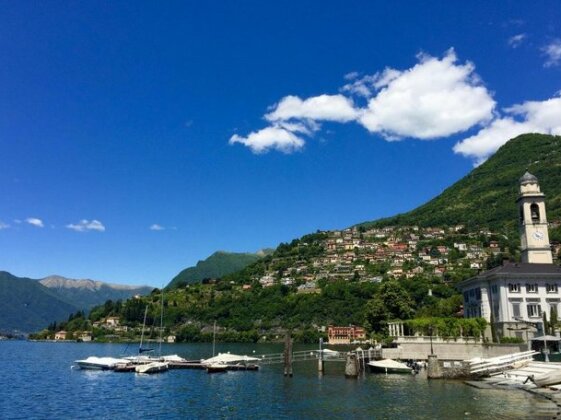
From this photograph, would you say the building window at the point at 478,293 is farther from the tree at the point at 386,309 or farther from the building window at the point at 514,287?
the tree at the point at 386,309

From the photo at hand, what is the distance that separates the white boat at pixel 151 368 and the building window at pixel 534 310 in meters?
47.9

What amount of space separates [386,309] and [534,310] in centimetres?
2235

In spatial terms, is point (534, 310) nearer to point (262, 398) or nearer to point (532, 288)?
point (532, 288)

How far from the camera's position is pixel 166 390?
1993 inches

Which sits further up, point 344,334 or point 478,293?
point 478,293

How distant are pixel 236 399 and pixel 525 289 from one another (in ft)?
124

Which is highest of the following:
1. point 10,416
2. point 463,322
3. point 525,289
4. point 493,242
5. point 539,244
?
point 493,242

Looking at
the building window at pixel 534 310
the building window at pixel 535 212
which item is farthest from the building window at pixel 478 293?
the building window at pixel 535 212

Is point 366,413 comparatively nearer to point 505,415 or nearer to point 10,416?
point 505,415

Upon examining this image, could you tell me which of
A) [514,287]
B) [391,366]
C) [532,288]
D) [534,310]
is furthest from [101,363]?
[532,288]

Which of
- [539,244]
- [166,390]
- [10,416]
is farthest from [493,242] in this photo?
[10,416]

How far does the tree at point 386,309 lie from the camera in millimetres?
76000

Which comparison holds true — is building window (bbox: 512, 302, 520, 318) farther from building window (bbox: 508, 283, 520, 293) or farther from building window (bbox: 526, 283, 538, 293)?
building window (bbox: 526, 283, 538, 293)

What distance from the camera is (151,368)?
67.5 m
